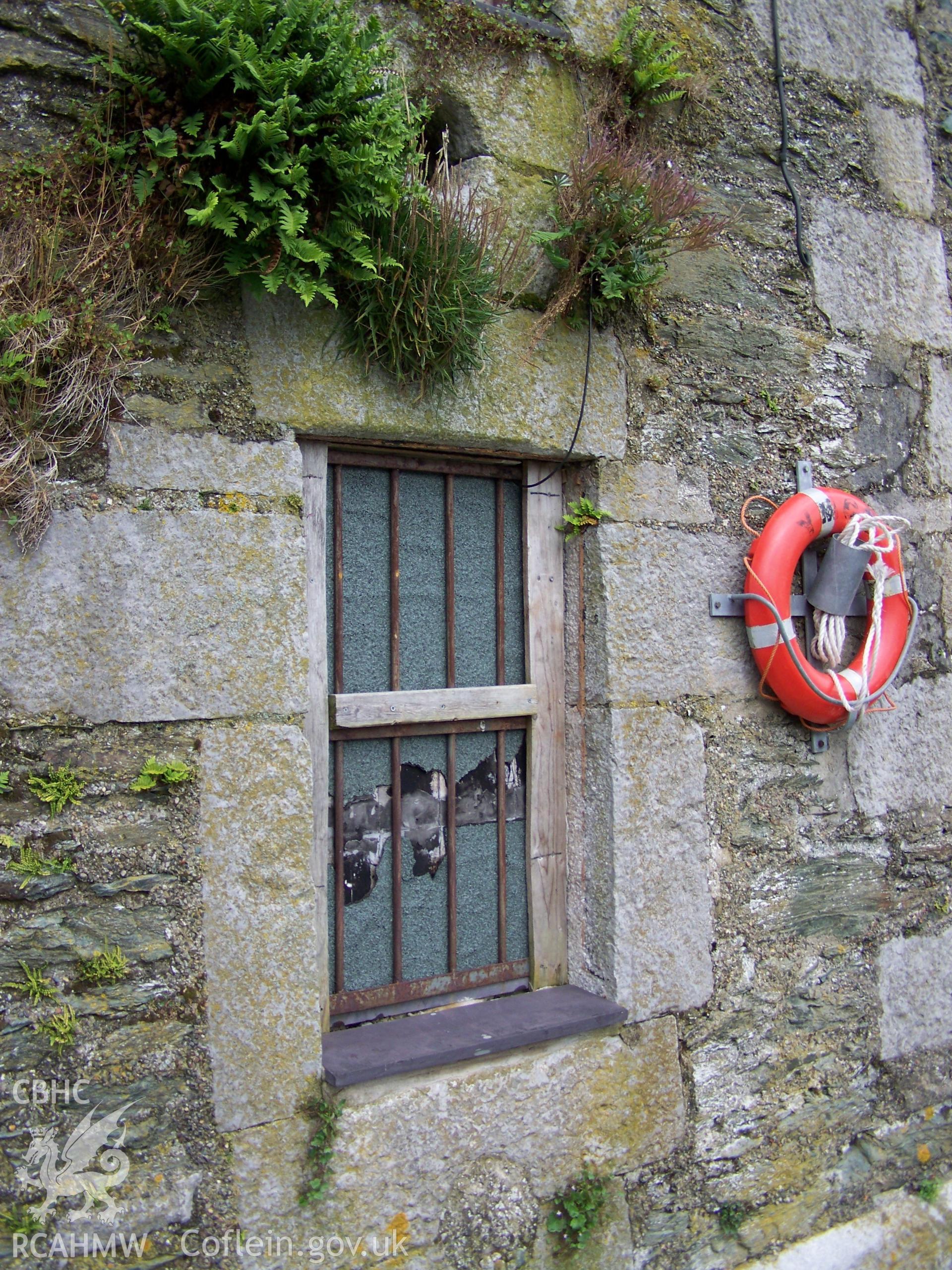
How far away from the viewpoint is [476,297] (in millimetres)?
2219

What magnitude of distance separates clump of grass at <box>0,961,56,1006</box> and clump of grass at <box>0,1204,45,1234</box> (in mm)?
385

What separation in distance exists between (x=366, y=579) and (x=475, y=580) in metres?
0.33

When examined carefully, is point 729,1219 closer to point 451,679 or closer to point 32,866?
point 451,679

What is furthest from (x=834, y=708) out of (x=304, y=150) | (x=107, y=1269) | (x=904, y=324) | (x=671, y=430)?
(x=107, y=1269)

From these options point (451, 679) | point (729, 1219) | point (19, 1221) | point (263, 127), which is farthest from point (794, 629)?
point (19, 1221)

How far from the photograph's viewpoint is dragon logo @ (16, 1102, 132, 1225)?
5.85 ft

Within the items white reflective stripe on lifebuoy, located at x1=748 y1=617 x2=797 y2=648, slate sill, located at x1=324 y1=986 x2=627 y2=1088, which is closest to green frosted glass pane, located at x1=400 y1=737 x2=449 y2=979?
slate sill, located at x1=324 y1=986 x2=627 y2=1088

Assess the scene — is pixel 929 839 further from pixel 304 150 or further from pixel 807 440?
pixel 304 150

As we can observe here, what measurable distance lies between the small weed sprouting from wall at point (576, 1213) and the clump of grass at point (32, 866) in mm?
1500

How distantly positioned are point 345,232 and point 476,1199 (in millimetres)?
2284

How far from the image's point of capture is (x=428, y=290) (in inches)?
83.6

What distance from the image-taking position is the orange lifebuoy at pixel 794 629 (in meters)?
2.62

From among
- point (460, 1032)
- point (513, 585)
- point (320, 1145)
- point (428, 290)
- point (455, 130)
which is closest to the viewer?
point (320, 1145)

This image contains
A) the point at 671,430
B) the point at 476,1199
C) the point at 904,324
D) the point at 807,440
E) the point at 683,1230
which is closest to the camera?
the point at 476,1199
